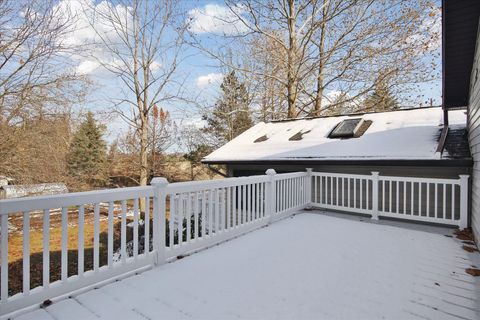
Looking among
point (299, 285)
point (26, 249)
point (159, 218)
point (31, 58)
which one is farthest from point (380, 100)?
point (26, 249)

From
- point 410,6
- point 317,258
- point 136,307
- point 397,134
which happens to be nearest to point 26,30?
point 136,307

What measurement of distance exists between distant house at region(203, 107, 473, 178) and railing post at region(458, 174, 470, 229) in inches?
9.6

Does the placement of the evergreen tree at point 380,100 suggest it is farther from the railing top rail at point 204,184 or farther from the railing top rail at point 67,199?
the railing top rail at point 67,199

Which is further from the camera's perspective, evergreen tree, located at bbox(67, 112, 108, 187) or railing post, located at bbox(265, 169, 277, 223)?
evergreen tree, located at bbox(67, 112, 108, 187)

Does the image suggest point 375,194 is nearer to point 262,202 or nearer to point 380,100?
point 262,202

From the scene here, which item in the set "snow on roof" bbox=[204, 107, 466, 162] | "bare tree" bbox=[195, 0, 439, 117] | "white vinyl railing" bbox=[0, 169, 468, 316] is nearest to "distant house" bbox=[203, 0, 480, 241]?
"snow on roof" bbox=[204, 107, 466, 162]

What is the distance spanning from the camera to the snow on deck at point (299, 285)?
91.3 inches

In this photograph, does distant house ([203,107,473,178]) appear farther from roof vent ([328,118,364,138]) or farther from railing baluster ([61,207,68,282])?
railing baluster ([61,207,68,282])

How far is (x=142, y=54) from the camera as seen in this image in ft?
43.4

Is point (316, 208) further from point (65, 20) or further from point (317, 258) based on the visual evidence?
point (65, 20)

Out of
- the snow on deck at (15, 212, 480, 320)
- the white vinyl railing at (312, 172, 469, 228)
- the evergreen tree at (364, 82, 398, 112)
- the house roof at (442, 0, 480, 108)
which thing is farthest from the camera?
the evergreen tree at (364, 82, 398, 112)

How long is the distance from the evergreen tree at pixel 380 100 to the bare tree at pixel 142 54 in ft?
31.1

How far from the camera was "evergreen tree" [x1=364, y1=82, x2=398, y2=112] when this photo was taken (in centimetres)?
1347

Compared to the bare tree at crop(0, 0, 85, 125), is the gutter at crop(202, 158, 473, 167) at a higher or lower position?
lower
